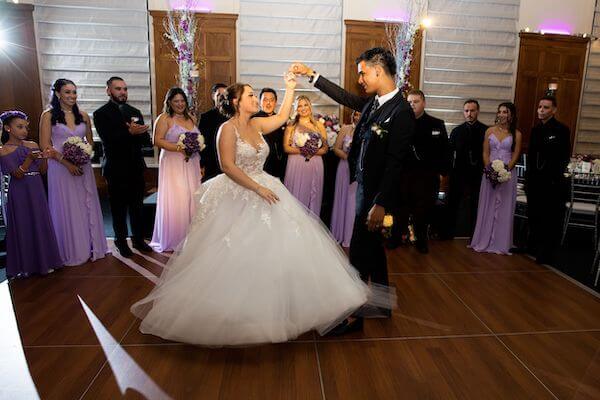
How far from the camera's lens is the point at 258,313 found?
275cm

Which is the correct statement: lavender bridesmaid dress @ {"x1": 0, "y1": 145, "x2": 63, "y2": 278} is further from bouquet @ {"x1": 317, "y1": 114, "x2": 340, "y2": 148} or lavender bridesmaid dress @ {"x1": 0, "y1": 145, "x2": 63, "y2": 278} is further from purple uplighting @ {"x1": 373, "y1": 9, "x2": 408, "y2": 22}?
purple uplighting @ {"x1": 373, "y1": 9, "x2": 408, "y2": 22}

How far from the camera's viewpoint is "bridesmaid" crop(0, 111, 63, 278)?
4090 millimetres

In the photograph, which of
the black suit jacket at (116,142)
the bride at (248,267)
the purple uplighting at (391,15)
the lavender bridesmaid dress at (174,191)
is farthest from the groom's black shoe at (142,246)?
the purple uplighting at (391,15)

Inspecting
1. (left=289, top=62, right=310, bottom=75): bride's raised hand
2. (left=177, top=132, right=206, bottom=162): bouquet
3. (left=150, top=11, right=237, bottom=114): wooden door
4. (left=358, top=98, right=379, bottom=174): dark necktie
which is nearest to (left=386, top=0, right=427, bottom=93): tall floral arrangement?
(left=150, top=11, right=237, bottom=114): wooden door

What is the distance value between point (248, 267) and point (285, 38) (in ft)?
23.9

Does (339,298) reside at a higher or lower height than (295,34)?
lower

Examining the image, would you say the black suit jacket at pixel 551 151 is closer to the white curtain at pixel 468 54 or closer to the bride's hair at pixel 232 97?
the bride's hair at pixel 232 97

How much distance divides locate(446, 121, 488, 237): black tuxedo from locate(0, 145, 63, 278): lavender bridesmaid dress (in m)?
4.70

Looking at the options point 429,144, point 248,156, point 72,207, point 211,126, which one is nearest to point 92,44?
point 211,126

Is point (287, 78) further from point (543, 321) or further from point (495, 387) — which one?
point (543, 321)

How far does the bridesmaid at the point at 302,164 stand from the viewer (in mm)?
5328

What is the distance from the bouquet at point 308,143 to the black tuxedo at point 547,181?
250 centimetres

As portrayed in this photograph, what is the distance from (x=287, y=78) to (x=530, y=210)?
11.9ft

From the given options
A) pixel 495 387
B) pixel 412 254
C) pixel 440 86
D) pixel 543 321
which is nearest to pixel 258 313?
pixel 495 387
